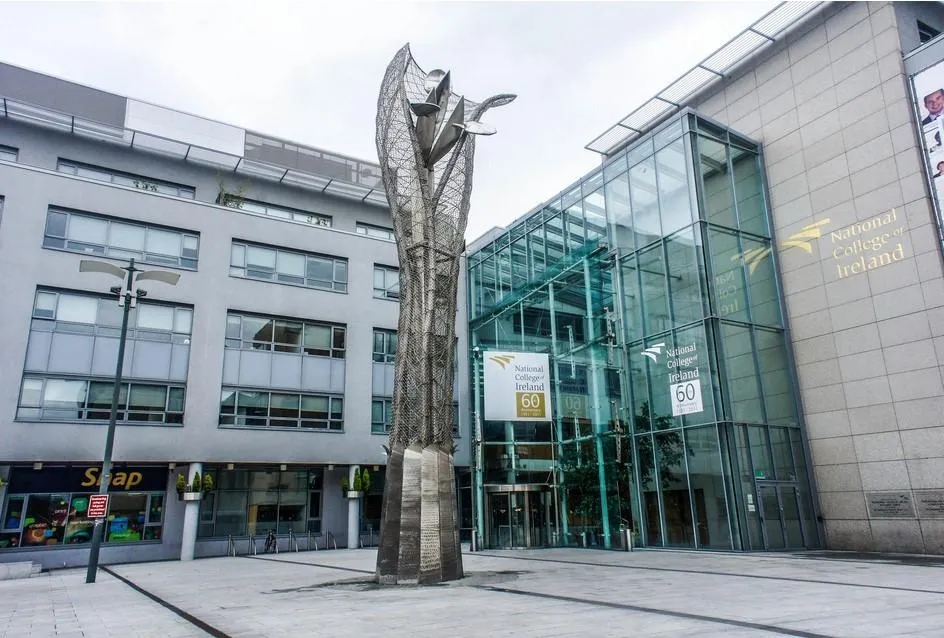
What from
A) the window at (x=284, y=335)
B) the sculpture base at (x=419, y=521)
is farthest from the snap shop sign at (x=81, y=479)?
the sculpture base at (x=419, y=521)

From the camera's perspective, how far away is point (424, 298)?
1574 centimetres

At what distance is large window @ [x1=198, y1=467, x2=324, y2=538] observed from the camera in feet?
96.2

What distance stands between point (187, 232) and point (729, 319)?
2278 cm

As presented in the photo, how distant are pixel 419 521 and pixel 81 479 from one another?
1944 centimetres

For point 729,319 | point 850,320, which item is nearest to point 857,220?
point 850,320

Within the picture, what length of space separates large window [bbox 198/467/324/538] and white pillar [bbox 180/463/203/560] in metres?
2.02

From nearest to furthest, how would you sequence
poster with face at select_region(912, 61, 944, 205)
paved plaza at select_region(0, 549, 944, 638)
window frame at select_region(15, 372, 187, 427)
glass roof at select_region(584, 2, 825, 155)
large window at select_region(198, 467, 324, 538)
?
paved plaza at select_region(0, 549, 944, 638)
poster with face at select_region(912, 61, 944, 205)
glass roof at select_region(584, 2, 825, 155)
window frame at select_region(15, 372, 187, 427)
large window at select_region(198, 467, 324, 538)

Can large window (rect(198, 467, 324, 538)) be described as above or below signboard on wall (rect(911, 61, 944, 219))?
below

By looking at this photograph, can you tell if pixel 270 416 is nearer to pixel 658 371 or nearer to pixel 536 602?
pixel 658 371

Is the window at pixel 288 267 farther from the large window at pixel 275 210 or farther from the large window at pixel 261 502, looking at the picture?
the large window at pixel 261 502

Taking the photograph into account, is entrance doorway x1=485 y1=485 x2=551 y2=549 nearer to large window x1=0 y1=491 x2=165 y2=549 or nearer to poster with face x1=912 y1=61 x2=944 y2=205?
large window x1=0 y1=491 x2=165 y2=549

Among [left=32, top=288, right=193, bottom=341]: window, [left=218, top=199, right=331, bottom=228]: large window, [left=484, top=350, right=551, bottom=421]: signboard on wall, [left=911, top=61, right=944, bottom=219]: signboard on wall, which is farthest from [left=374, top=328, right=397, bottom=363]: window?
[left=911, top=61, right=944, bottom=219]: signboard on wall

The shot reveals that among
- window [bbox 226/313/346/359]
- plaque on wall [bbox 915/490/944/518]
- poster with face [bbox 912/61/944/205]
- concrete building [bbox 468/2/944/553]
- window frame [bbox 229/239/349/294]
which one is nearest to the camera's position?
plaque on wall [bbox 915/490/944/518]

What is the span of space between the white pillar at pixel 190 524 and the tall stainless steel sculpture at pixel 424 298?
1535 cm
